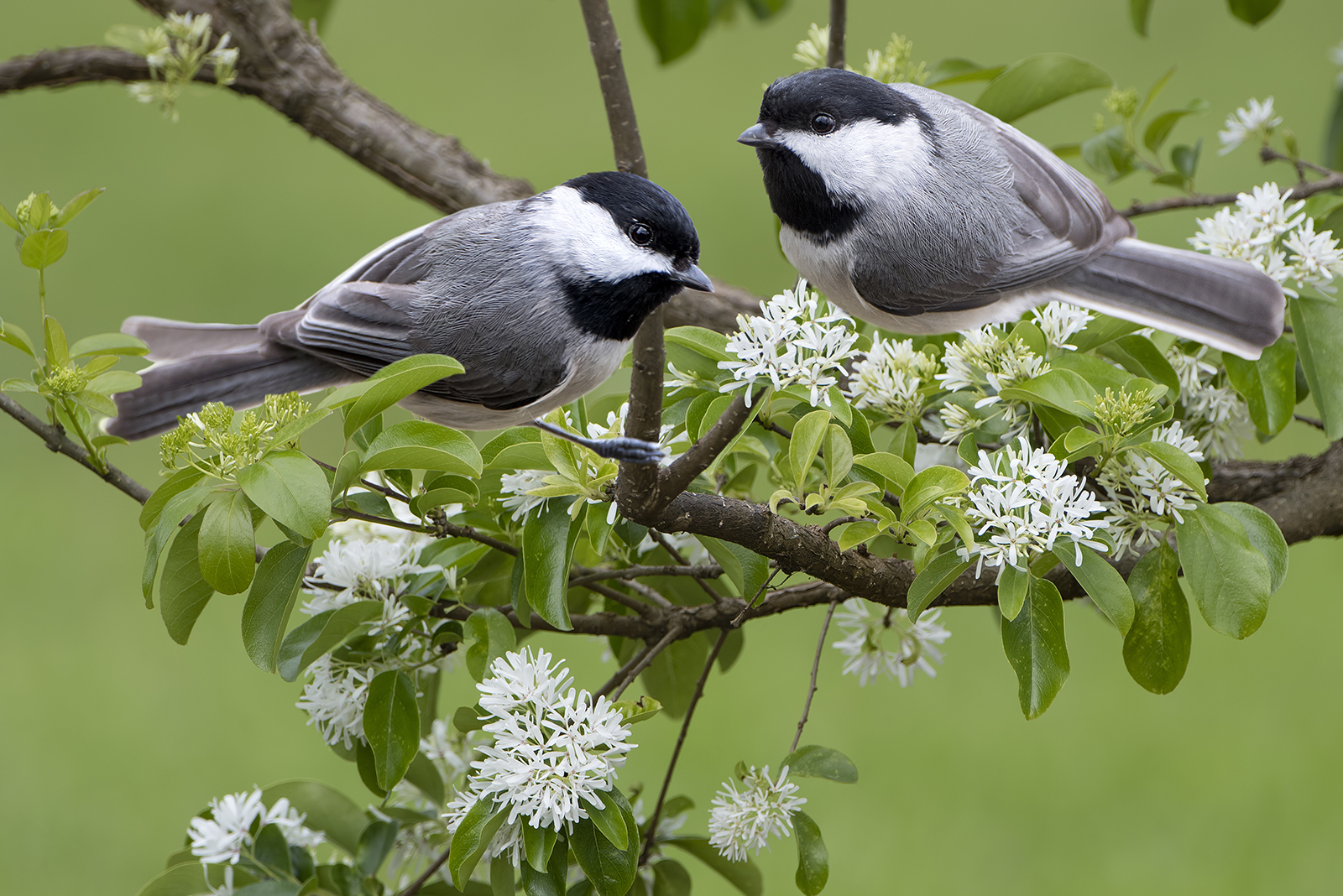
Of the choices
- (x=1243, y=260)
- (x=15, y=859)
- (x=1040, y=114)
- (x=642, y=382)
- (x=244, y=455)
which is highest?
(x=1040, y=114)

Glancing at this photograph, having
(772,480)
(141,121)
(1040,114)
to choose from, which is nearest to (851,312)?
(772,480)

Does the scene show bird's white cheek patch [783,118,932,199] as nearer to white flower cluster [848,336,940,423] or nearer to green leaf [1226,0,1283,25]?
white flower cluster [848,336,940,423]

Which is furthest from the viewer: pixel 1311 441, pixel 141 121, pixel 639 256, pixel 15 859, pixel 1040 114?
pixel 141 121

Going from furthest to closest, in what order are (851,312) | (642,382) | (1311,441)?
(1311,441), (851,312), (642,382)

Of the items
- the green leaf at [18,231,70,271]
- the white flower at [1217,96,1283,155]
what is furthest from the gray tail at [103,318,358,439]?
the white flower at [1217,96,1283,155]

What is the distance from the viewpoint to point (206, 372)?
0.90 meters

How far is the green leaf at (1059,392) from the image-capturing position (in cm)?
70

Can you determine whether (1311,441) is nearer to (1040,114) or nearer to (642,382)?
(1040,114)

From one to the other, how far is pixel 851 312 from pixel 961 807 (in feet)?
4.65

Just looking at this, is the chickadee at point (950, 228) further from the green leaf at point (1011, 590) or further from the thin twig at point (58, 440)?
the thin twig at point (58, 440)

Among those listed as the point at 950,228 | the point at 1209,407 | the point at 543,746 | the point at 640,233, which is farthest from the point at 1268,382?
the point at 543,746

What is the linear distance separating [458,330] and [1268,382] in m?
0.63

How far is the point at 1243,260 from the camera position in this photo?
0.86 meters

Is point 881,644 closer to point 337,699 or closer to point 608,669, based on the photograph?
point 337,699
